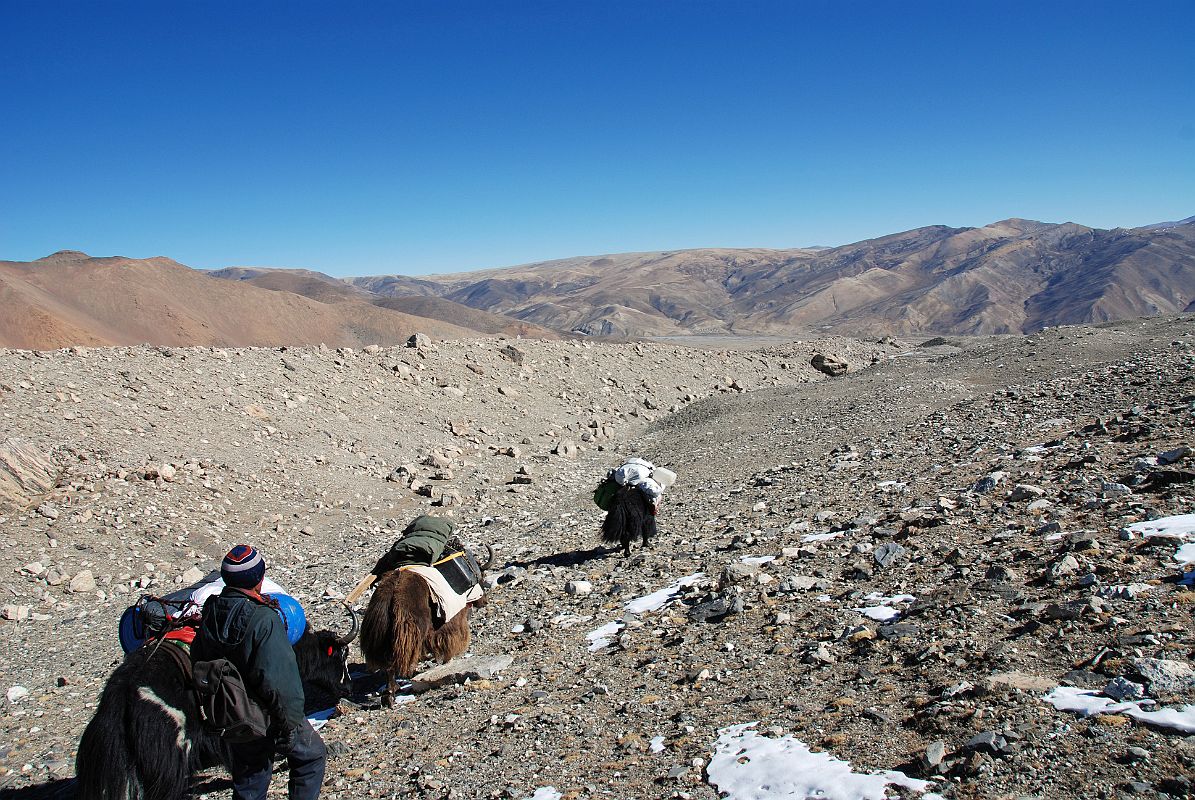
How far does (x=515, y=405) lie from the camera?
19.5 meters

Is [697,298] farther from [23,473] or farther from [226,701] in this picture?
[226,701]

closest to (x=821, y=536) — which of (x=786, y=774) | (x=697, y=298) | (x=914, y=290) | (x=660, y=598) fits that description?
(x=660, y=598)

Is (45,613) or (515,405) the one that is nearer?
(45,613)

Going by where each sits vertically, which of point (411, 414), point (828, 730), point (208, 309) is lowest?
point (828, 730)

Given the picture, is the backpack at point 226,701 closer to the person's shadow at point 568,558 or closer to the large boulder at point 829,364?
the person's shadow at point 568,558

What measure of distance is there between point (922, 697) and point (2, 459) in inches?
460

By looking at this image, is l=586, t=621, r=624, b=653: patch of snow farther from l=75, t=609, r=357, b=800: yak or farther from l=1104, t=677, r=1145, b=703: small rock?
l=1104, t=677, r=1145, b=703: small rock

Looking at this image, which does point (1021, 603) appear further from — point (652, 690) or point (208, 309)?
point (208, 309)

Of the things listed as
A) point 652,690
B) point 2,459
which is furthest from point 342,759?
point 2,459

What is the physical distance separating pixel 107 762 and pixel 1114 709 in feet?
15.0

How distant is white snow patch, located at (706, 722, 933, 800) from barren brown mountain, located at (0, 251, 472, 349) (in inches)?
1664

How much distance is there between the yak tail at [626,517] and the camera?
8156mm

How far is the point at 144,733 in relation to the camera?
11.3ft

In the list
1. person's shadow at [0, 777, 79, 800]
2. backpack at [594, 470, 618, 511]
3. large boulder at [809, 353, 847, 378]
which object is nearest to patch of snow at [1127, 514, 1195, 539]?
backpack at [594, 470, 618, 511]
